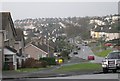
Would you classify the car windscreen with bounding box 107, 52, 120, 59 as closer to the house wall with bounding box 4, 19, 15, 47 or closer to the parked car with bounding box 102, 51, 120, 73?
the parked car with bounding box 102, 51, 120, 73

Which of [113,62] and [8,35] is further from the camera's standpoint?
[8,35]

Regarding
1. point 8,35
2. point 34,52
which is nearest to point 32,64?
point 8,35

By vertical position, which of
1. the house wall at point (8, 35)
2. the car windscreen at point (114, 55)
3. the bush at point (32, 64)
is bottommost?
the bush at point (32, 64)

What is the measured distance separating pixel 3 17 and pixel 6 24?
1.63 metres

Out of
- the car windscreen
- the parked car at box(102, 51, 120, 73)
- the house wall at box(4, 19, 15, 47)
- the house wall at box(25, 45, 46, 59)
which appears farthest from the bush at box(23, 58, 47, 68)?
the house wall at box(25, 45, 46, 59)

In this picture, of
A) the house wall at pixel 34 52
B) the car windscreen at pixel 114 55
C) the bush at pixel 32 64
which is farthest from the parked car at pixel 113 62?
the house wall at pixel 34 52

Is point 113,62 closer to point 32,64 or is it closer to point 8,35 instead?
point 8,35

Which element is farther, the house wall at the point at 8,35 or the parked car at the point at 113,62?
the house wall at the point at 8,35

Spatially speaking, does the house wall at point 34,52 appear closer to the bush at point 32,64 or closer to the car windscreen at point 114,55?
the bush at point 32,64

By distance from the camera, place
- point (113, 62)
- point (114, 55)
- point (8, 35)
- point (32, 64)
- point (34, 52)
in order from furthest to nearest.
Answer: point (34, 52), point (32, 64), point (8, 35), point (114, 55), point (113, 62)

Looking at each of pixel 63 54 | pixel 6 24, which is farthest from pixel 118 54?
pixel 63 54

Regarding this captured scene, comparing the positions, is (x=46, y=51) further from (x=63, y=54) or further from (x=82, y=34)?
(x=82, y=34)

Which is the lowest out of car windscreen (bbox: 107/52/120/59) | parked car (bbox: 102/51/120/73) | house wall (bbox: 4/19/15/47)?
parked car (bbox: 102/51/120/73)

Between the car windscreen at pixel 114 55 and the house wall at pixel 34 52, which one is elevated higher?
the car windscreen at pixel 114 55
